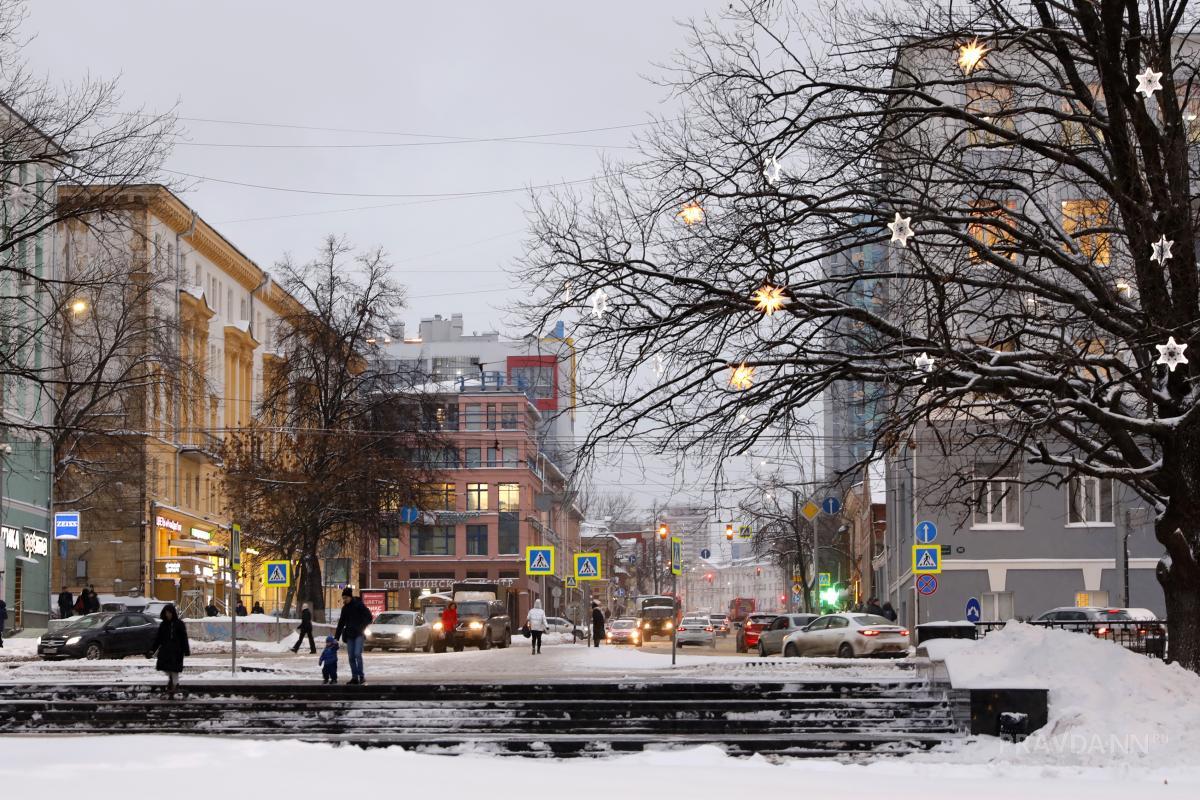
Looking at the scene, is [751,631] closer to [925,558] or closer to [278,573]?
[278,573]

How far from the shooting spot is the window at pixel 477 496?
124m

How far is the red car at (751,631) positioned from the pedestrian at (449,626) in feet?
33.1

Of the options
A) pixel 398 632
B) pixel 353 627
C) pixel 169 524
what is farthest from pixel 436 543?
pixel 353 627

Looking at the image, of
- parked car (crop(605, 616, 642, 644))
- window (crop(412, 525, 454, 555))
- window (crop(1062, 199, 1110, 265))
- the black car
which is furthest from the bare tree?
window (crop(412, 525, 454, 555))

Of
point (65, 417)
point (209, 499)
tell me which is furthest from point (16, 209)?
point (209, 499)

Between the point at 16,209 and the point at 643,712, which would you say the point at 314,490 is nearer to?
the point at 16,209

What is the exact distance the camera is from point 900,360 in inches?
812

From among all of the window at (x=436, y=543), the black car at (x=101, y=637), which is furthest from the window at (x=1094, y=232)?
the window at (x=436, y=543)

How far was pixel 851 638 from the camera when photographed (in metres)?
42.7

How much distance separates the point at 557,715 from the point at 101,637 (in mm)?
26763

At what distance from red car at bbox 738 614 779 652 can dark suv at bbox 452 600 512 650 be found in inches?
366

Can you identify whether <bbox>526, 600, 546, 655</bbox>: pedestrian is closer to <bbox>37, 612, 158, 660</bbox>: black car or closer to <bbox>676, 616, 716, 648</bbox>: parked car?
<bbox>37, 612, 158, 660</bbox>: black car

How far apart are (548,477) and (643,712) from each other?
123086 millimetres

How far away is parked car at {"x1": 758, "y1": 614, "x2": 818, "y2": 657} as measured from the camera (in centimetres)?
5006
